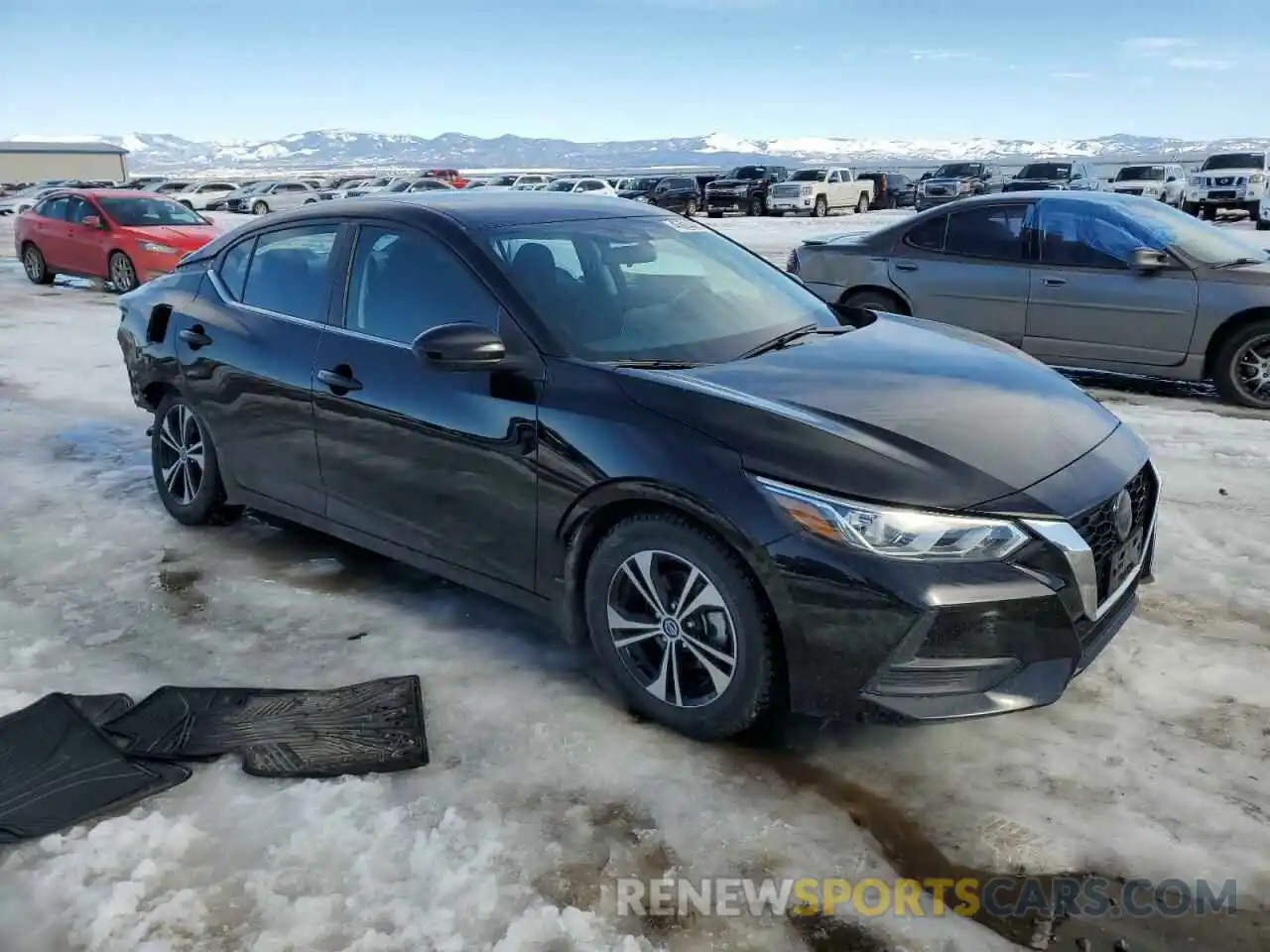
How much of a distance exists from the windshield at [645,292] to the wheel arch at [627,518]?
523 millimetres

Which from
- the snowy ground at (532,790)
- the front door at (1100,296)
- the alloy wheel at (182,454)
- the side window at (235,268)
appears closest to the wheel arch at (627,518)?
the snowy ground at (532,790)

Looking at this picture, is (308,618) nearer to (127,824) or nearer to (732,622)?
(127,824)

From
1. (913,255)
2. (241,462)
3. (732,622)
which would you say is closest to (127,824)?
(732,622)

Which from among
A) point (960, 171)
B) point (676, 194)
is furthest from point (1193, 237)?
point (960, 171)

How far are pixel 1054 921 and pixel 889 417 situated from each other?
4.70 ft

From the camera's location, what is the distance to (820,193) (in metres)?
40.4

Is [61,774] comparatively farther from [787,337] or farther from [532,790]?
[787,337]

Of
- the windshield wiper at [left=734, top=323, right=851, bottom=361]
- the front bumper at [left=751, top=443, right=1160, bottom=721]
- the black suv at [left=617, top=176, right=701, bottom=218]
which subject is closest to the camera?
the front bumper at [left=751, top=443, right=1160, bottom=721]

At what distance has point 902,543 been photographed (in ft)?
9.41

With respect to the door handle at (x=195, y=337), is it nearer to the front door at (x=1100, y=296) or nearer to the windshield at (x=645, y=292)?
the windshield at (x=645, y=292)

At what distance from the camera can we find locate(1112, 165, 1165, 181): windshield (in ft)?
115

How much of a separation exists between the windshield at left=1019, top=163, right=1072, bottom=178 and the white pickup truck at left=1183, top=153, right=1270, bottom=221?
13.8 feet

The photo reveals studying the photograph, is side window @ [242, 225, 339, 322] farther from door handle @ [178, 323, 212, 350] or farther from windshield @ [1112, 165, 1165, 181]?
windshield @ [1112, 165, 1165, 181]

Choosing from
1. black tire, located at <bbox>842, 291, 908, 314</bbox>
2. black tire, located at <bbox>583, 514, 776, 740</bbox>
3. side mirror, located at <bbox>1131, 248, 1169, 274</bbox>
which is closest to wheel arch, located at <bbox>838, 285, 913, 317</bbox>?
black tire, located at <bbox>842, 291, 908, 314</bbox>
